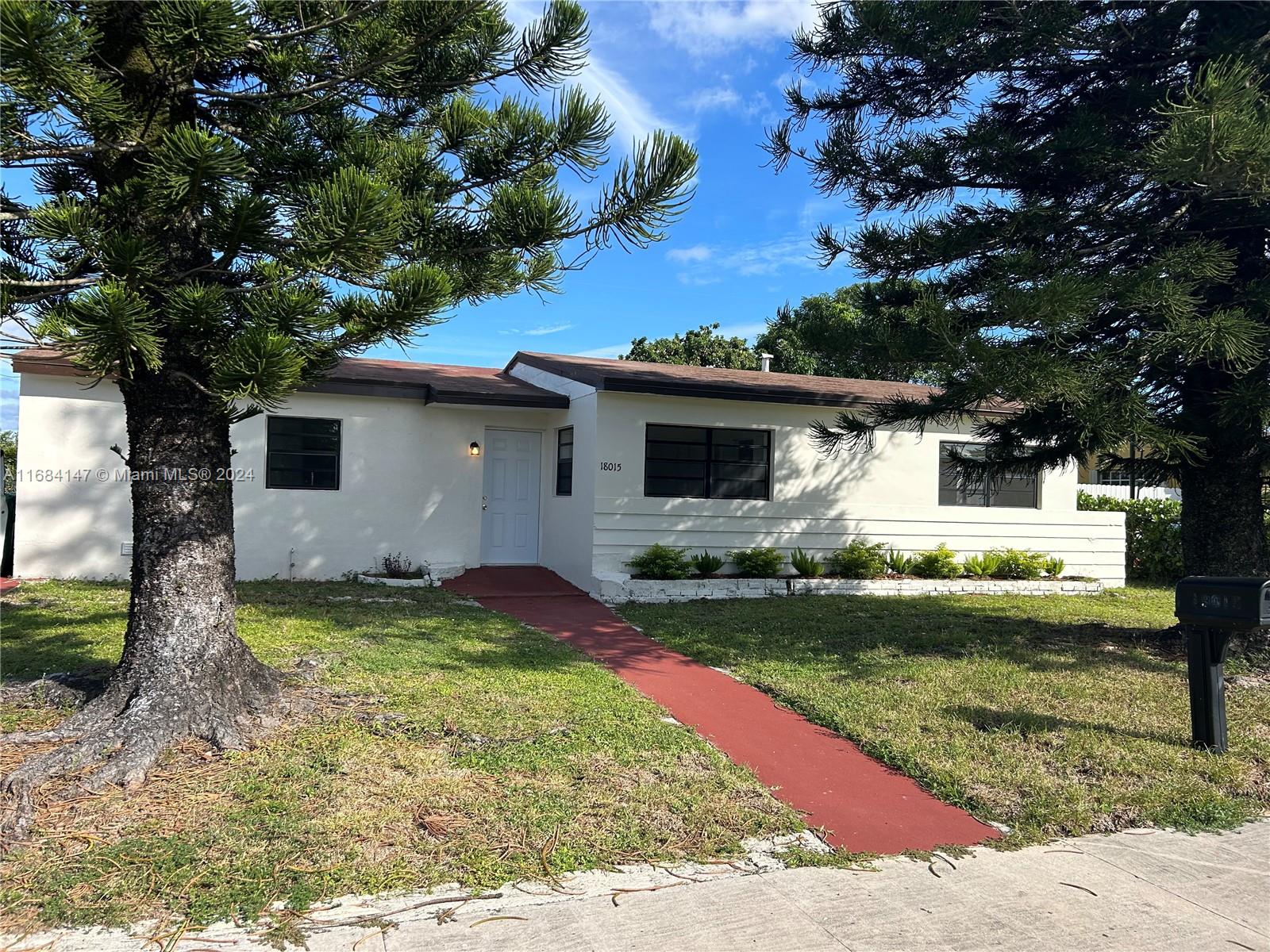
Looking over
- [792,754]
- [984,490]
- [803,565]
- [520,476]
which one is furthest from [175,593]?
[984,490]

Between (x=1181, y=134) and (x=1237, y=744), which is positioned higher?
(x=1181, y=134)

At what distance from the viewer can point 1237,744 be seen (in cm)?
Result: 532

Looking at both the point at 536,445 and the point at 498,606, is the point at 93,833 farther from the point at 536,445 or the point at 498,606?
the point at 536,445

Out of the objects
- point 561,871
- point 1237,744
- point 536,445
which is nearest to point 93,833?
point 561,871

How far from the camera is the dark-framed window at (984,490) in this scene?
13469mm

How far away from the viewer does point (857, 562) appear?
1228 cm

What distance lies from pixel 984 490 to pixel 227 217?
40.6ft

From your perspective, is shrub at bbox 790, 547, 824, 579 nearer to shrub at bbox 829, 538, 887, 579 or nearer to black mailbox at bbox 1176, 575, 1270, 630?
shrub at bbox 829, 538, 887, 579

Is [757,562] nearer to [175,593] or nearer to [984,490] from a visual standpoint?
[984,490]

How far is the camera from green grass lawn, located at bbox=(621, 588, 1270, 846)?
4.57 meters

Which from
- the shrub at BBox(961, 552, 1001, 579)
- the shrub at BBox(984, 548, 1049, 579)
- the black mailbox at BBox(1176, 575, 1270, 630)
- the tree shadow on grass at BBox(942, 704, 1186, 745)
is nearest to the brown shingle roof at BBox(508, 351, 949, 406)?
the shrub at BBox(961, 552, 1001, 579)

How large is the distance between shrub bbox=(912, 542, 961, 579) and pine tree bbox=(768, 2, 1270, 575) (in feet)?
14.4

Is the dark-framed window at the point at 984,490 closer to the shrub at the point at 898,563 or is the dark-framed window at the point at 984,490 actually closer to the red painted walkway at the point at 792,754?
the shrub at the point at 898,563

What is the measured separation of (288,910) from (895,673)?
521cm
